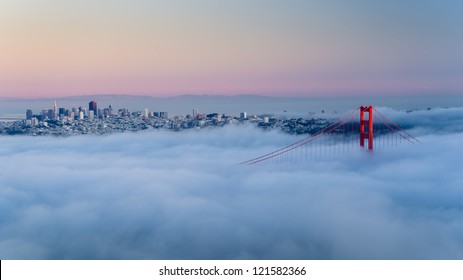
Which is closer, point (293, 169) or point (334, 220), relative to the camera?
point (334, 220)

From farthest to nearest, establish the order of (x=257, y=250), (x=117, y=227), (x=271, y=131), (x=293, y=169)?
(x=271, y=131)
(x=293, y=169)
(x=117, y=227)
(x=257, y=250)

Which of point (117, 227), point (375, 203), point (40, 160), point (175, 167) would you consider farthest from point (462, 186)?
point (40, 160)

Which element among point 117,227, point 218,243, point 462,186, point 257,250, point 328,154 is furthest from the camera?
point 328,154

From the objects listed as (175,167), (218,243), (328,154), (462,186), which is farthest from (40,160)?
(462,186)

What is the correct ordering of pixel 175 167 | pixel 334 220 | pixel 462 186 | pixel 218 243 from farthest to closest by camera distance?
pixel 175 167 → pixel 462 186 → pixel 334 220 → pixel 218 243

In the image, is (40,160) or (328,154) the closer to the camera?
(328,154)

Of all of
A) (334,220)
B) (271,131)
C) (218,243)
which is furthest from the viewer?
(271,131)

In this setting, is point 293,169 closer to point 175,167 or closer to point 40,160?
point 175,167

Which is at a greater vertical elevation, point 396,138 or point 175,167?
point 396,138

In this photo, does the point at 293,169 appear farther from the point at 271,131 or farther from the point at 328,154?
the point at 271,131
